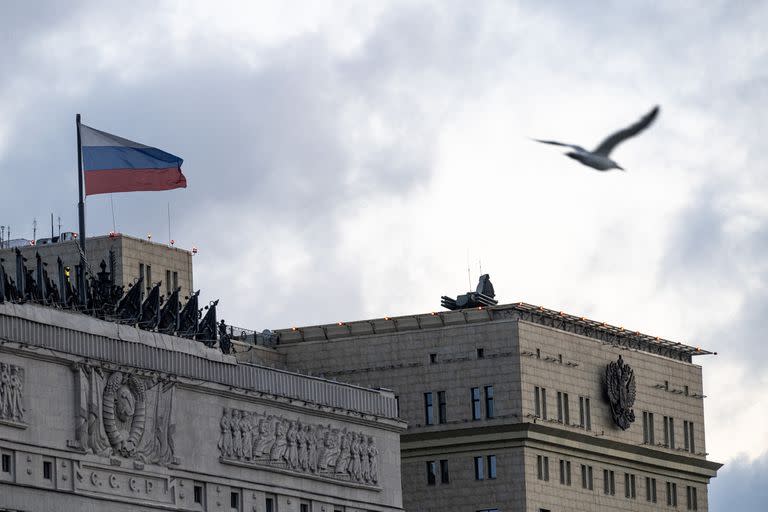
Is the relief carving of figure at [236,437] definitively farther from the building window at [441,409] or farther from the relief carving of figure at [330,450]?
the building window at [441,409]

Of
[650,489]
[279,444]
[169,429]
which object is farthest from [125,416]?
[650,489]

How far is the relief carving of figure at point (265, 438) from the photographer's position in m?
120

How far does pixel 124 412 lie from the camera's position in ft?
365

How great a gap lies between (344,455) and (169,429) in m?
14.7

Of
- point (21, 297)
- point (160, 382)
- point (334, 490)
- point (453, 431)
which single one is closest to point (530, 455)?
point (453, 431)

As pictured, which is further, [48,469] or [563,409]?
[563,409]

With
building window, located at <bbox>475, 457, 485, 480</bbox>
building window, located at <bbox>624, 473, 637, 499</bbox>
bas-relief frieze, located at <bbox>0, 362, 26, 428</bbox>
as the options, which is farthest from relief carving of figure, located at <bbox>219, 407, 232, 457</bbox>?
building window, located at <bbox>624, 473, 637, 499</bbox>

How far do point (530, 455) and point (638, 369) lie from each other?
16.1m

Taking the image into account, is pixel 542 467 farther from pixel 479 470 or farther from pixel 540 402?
pixel 540 402

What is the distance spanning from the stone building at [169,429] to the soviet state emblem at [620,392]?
1196 inches

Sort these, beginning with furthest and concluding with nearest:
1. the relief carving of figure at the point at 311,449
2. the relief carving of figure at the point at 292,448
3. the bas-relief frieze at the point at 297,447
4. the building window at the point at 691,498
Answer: the building window at the point at 691,498 → the relief carving of figure at the point at 311,449 → the relief carving of figure at the point at 292,448 → the bas-relief frieze at the point at 297,447

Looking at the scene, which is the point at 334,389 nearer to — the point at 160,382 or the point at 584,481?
the point at 160,382

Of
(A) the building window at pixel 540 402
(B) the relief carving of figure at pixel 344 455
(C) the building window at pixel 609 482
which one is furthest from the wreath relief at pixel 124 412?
(C) the building window at pixel 609 482

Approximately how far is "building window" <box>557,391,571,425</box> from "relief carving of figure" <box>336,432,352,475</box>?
29236 mm
